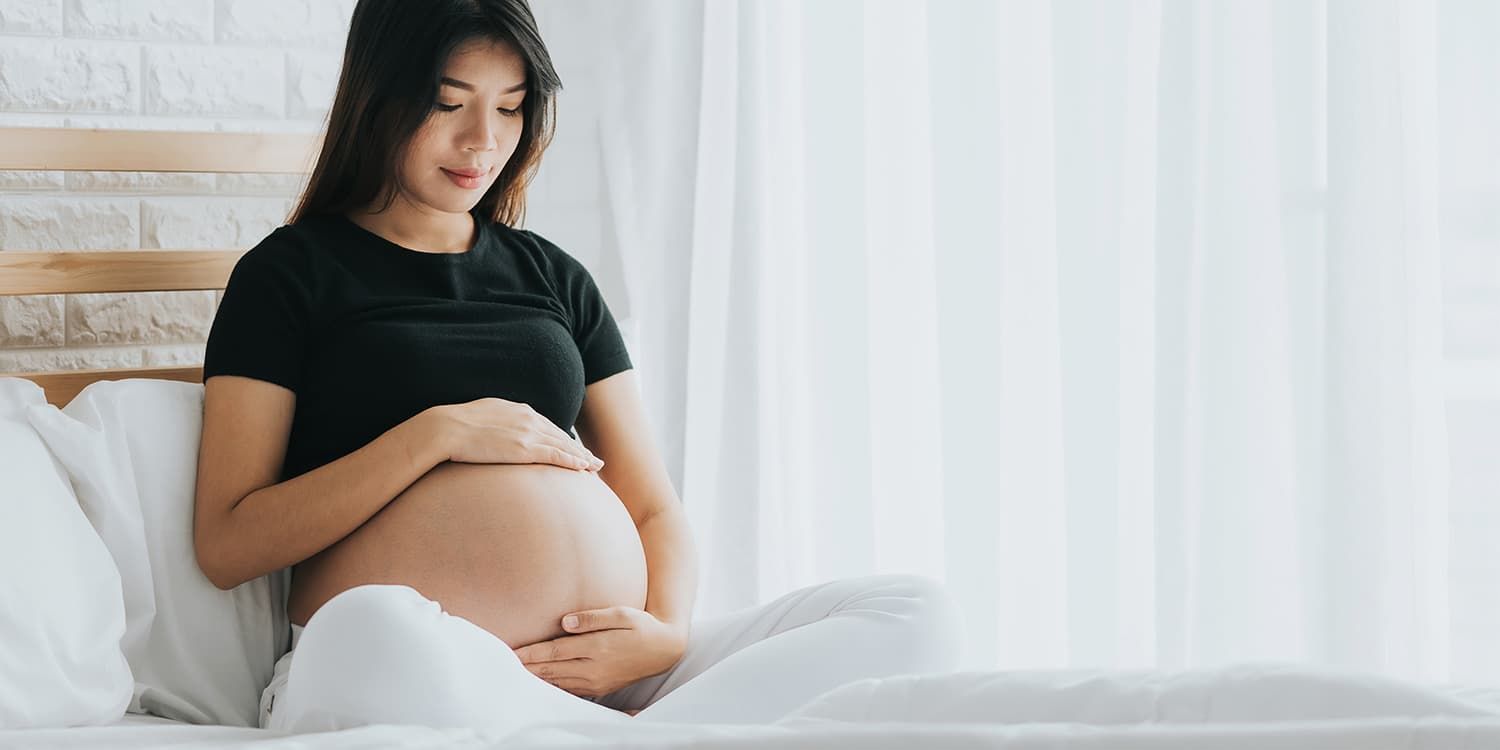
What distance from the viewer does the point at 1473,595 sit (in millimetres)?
1253

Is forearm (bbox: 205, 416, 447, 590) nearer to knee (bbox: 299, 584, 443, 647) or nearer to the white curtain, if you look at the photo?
knee (bbox: 299, 584, 443, 647)

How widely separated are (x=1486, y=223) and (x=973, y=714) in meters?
0.80

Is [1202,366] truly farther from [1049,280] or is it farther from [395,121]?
[395,121]

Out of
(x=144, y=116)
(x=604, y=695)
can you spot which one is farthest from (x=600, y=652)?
(x=144, y=116)

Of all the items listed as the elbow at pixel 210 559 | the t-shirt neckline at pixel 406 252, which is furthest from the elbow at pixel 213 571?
the t-shirt neckline at pixel 406 252

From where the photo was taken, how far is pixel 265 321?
4.59 feet

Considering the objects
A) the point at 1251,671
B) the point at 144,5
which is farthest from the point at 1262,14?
the point at 144,5

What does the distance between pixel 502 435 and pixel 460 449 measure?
0.16 feet

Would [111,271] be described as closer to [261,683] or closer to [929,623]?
[261,683]

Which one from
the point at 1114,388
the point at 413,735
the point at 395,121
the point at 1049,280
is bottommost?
the point at 413,735

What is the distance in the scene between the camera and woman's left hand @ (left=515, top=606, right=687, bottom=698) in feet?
4.30

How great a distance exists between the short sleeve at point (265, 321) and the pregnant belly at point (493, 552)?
192 mm

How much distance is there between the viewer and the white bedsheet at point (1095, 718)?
2.19 feet

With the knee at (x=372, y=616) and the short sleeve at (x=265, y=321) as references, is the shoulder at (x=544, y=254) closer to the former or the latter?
the short sleeve at (x=265, y=321)
